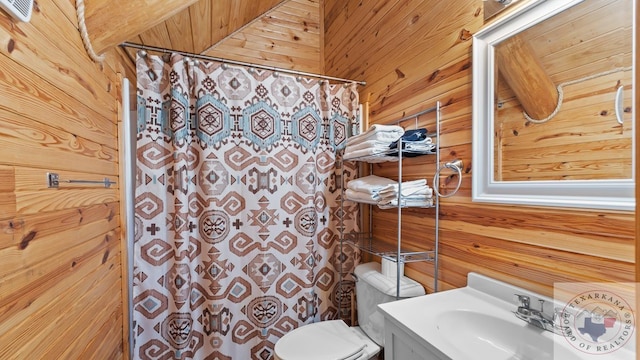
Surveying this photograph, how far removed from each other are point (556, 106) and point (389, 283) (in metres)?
1.00

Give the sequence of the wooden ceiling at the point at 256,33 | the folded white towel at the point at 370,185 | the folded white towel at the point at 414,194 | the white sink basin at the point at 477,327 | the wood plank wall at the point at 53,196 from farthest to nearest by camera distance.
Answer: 1. the wooden ceiling at the point at 256,33
2. the folded white towel at the point at 370,185
3. the folded white towel at the point at 414,194
4. the white sink basin at the point at 477,327
5. the wood plank wall at the point at 53,196

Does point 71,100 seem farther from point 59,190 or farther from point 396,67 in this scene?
point 396,67

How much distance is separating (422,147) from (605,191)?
2.13 ft

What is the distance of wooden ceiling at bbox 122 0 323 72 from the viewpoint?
6.37 feet

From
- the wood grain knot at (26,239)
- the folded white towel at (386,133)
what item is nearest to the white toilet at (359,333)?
the folded white towel at (386,133)

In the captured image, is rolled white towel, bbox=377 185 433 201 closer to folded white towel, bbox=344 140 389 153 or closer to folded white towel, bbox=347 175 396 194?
folded white towel, bbox=347 175 396 194

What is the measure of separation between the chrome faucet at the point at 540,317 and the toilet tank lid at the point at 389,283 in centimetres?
48

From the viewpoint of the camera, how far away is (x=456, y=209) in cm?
121


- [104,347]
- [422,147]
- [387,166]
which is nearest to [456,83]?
[422,147]

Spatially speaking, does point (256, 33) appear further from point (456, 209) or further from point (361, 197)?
point (456, 209)

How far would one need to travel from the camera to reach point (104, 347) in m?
1.19

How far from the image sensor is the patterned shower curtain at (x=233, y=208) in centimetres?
150

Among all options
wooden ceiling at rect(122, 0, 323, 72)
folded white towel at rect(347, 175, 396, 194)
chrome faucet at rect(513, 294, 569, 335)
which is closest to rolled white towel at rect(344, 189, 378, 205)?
folded white towel at rect(347, 175, 396, 194)

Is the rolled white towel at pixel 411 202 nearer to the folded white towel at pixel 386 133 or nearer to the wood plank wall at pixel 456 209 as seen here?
the wood plank wall at pixel 456 209
